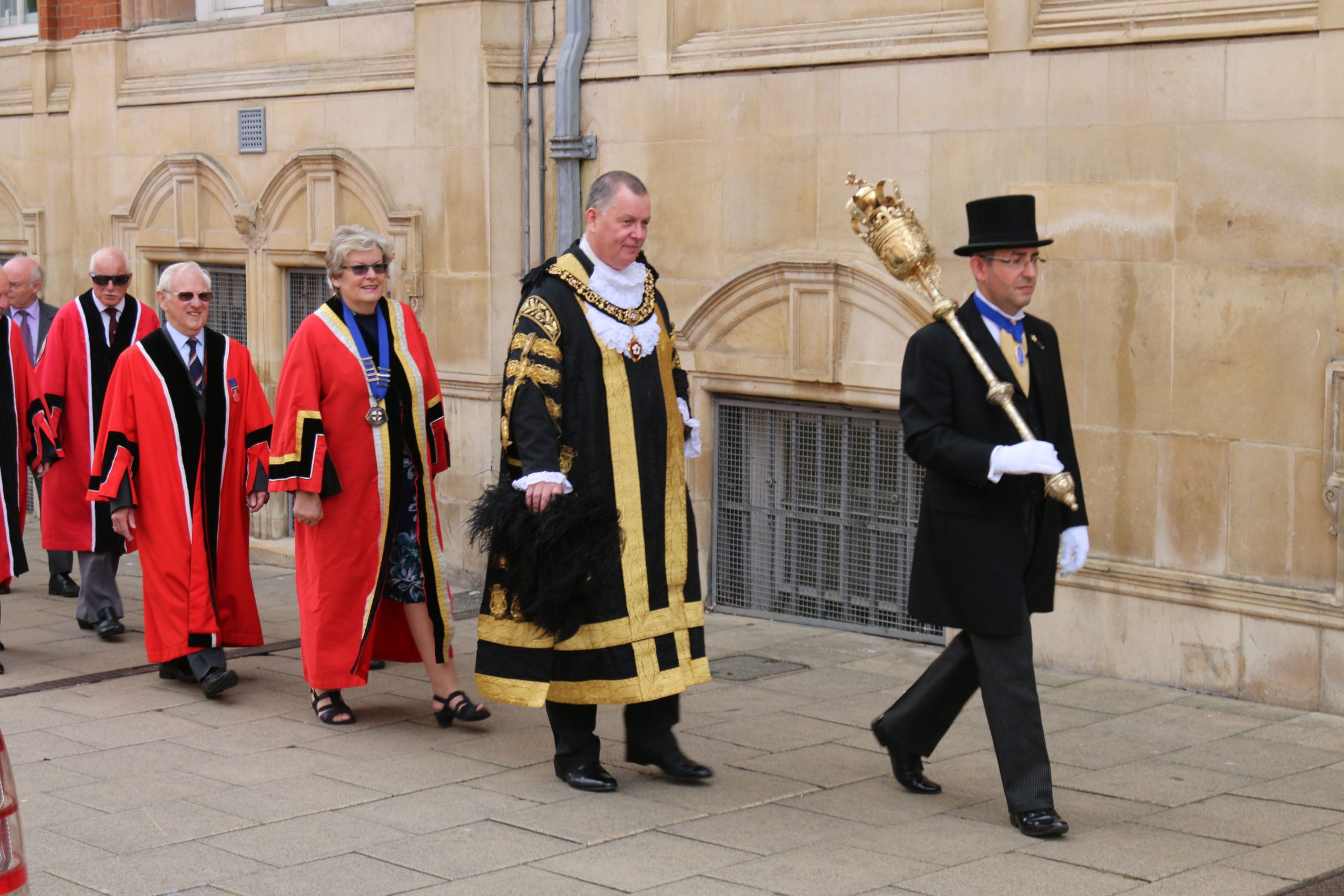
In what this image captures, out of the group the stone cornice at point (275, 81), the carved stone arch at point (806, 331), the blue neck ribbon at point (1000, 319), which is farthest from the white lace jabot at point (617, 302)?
the stone cornice at point (275, 81)

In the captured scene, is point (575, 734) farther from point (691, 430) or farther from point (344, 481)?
point (344, 481)

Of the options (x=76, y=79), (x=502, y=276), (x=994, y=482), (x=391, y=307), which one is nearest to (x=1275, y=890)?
(x=994, y=482)

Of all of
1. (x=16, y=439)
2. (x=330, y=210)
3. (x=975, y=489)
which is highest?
(x=330, y=210)

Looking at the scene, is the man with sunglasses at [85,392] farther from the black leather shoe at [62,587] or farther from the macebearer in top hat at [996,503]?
the macebearer in top hat at [996,503]

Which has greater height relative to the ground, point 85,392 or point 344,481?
point 85,392

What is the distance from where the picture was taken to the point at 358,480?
688 centimetres

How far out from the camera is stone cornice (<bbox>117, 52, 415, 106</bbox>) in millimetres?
10648

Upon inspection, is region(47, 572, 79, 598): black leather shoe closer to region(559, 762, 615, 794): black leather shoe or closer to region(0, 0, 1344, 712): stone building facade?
region(0, 0, 1344, 712): stone building facade

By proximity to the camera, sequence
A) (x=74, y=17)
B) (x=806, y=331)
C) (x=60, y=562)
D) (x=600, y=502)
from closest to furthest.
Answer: (x=600, y=502) < (x=806, y=331) < (x=60, y=562) < (x=74, y=17)

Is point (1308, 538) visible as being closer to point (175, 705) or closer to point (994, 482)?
point (994, 482)

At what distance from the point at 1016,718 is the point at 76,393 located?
5.90 metres

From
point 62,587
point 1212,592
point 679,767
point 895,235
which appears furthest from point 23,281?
point 1212,592

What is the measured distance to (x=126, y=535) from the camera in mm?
7641

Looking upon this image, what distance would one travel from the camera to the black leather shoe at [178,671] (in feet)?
25.4
